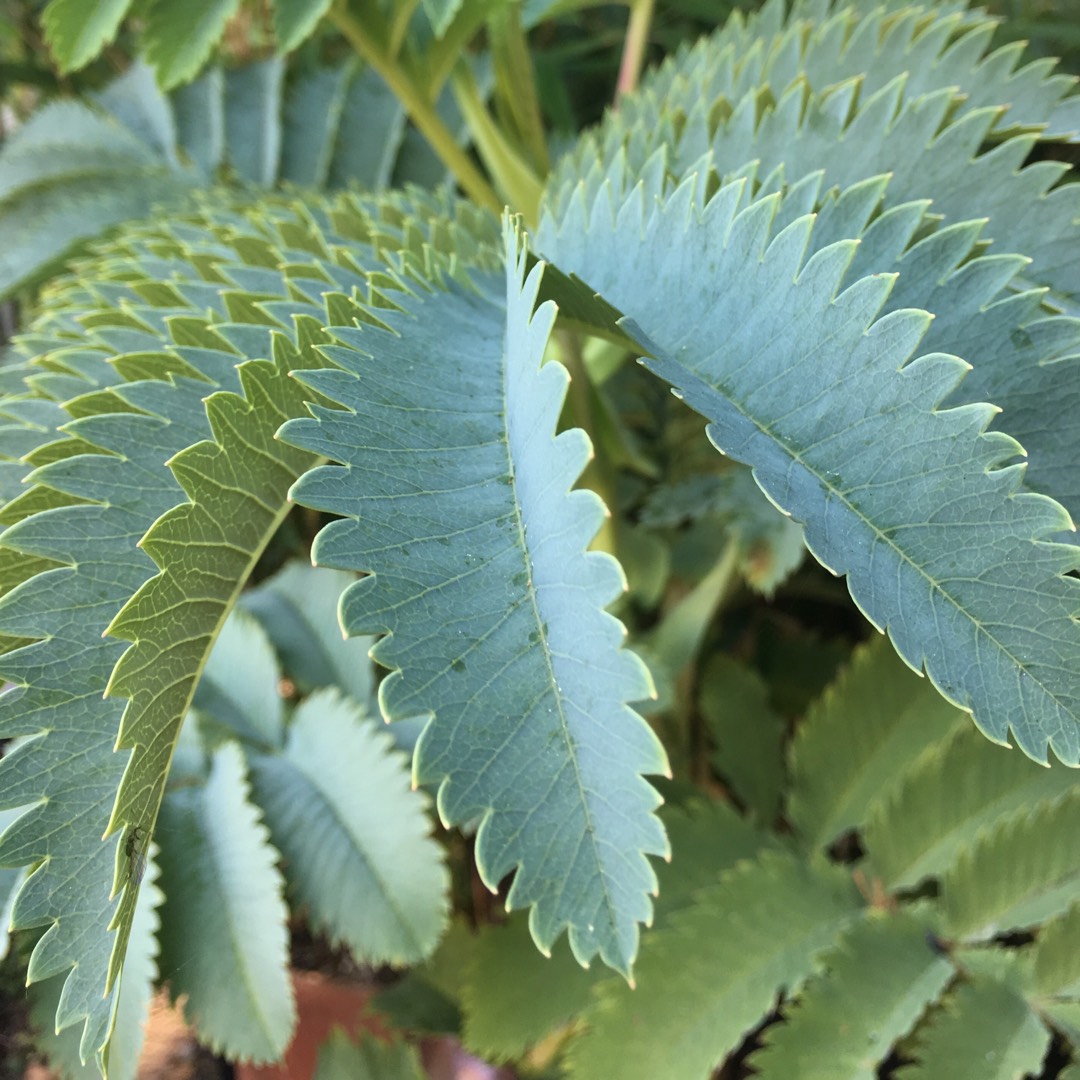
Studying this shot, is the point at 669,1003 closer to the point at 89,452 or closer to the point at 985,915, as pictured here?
the point at 985,915

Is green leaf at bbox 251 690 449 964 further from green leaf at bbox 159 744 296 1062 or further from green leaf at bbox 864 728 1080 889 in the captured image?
green leaf at bbox 864 728 1080 889

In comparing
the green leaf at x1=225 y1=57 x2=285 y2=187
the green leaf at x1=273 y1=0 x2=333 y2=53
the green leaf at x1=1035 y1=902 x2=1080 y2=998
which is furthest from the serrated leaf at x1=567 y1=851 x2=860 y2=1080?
the green leaf at x1=225 y1=57 x2=285 y2=187

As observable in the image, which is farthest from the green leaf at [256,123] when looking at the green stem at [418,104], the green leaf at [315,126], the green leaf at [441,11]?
the green leaf at [441,11]

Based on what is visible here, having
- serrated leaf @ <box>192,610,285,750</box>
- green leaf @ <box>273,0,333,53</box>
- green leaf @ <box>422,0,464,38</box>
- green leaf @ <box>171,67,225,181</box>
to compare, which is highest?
green leaf @ <box>422,0,464,38</box>

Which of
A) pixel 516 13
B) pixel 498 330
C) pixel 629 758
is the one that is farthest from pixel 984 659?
pixel 516 13

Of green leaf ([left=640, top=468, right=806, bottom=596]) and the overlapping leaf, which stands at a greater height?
the overlapping leaf

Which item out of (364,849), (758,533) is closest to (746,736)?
(758,533)

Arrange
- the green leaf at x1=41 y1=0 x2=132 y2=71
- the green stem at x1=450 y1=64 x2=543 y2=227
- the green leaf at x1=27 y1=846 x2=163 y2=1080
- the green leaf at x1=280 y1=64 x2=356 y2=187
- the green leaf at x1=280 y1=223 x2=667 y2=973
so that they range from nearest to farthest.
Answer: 1. the green leaf at x1=280 y1=223 x2=667 y2=973
2. the green leaf at x1=27 y1=846 x2=163 y2=1080
3. the green leaf at x1=41 y1=0 x2=132 y2=71
4. the green stem at x1=450 y1=64 x2=543 y2=227
5. the green leaf at x1=280 y1=64 x2=356 y2=187
